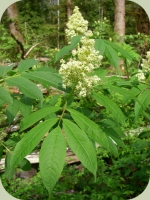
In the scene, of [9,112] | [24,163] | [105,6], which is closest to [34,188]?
[24,163]

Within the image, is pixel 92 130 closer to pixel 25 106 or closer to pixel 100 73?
pixel 25 106

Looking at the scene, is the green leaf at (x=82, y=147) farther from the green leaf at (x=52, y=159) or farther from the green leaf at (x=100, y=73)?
the green leaf at (x=100, y=73)

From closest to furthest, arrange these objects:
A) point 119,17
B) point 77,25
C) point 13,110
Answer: point 13,110 → point 77,25 → point 119,17

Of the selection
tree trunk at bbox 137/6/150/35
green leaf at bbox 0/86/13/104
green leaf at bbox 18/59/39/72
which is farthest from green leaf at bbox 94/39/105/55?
tree trunk at bbox 137/6/150/35

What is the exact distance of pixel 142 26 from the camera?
378 inches

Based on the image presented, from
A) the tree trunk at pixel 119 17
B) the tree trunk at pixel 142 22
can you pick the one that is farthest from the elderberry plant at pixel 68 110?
the tree trunk at pixel 142 22

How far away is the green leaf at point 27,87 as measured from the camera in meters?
1.28

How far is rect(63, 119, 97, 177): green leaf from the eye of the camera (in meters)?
0.93

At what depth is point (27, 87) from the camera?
1.30 meters

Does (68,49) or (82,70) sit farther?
(68,49)

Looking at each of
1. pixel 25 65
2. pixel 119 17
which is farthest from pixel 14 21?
pixel 25 65

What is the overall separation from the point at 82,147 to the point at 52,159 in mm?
127

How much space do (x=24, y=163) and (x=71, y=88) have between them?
0.64 metres

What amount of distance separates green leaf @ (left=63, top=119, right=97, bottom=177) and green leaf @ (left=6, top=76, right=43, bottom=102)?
306mm
